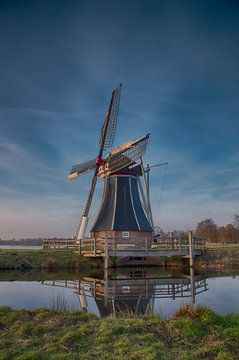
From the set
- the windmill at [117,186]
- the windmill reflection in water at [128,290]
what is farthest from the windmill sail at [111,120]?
the windmill reflection in water at [128,290]

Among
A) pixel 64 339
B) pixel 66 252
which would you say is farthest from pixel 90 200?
pixel 64 339

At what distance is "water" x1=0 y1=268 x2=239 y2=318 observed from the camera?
1055cm

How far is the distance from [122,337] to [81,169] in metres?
24.5

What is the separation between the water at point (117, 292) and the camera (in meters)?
10.6

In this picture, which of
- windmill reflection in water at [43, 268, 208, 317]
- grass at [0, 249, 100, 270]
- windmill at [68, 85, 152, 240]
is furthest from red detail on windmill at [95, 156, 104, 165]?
windmill reflection in water at [43, 268, 208, 317]

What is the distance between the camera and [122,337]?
557 centimetres

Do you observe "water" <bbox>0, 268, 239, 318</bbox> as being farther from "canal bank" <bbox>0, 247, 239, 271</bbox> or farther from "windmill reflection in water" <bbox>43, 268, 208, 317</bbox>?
"canal bank" <bbox>0, 247, 239, 271</bbox>

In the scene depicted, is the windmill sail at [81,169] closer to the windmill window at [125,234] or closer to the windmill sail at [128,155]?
the windmill sail at [128,155]

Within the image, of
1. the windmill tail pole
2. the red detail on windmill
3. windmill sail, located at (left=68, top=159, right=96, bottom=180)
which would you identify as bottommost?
the windmill tail pole

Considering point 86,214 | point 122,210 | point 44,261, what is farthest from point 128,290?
point 86,214

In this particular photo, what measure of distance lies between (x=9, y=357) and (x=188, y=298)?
8497mm

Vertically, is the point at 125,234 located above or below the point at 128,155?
below

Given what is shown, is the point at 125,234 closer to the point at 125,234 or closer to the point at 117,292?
the point at 125,234

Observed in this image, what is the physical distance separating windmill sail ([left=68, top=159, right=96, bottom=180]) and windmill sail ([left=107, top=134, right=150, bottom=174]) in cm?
184
